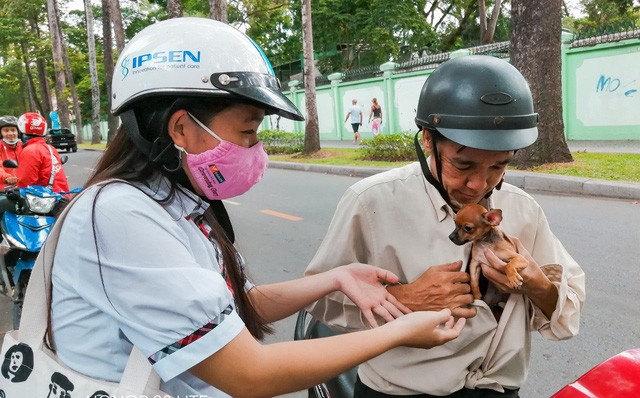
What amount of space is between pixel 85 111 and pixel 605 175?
43742 millimetres

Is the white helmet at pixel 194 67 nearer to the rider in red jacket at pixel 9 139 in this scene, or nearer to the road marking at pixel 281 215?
the rider in red jacket at pixel 9 139

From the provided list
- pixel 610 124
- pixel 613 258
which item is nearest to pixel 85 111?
pixel 610 124

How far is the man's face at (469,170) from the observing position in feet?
5.12

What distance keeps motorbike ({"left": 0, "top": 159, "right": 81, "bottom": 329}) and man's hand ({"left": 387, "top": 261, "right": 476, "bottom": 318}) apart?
3453 mm

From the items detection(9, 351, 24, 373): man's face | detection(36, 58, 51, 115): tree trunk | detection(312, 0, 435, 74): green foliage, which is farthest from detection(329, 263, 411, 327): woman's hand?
detection(36, 58, 51, 115): tree trunk

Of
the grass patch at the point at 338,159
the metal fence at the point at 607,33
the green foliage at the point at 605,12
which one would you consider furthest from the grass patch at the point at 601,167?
the green foliage at the point at 605,12

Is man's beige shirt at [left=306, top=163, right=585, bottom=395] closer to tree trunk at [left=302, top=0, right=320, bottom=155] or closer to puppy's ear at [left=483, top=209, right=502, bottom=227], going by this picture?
puppy's ear at [left=483, top=209, right=502, bottom=227]

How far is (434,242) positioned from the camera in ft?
5.31

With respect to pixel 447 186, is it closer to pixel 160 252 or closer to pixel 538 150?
pixel 160 252

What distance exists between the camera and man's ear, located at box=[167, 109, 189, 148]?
1297 millimetres

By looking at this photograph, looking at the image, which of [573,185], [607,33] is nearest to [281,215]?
[573,185]

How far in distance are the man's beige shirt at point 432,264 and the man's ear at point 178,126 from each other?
610 mm

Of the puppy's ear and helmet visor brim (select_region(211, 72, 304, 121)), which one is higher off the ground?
helmet visor brim (select_region(211, 72, 304, 121))

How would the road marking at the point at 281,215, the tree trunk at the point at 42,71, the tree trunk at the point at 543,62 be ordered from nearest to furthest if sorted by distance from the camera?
1. the road marking at the point at 281,215
2. the tree trunk at the point at 543,62
3. the tree trunk at the point at 42,71
